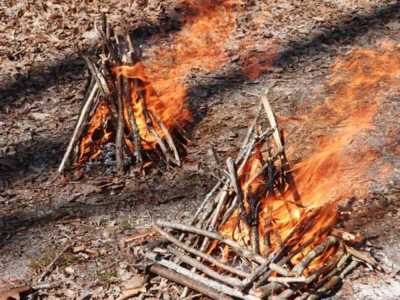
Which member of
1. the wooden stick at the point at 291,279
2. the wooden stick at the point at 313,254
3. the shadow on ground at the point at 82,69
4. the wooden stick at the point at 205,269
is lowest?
the wooden stick at the point at 313,254

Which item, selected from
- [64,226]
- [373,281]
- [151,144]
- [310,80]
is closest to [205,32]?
[310,80]

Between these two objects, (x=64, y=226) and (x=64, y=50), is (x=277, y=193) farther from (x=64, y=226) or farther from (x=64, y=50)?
(x=64, y=50)

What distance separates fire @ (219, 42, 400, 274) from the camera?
4984 mm

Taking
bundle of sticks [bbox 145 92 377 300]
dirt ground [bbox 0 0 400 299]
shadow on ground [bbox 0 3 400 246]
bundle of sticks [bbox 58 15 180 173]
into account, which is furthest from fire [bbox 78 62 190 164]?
bundle of sticks [bbox 145 92 377 300]

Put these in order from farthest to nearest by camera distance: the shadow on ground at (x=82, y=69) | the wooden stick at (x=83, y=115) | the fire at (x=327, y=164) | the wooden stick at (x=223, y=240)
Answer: the wooden stick at (x=83, y=115) < the shadow on ground at (x=82, y=69) < the fire at (x=327, y=164) < the wooden stick at (x=223, y=240)

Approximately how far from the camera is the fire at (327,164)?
498 centimetres

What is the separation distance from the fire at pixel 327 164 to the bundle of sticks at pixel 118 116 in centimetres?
97

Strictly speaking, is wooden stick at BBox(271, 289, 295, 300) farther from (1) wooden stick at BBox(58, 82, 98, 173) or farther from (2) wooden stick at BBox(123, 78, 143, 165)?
(1) wooden stick at BBox(58, 82, 98, 173)

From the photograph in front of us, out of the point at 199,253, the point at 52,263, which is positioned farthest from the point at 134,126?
the point at 199,253

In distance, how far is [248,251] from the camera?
188 inches

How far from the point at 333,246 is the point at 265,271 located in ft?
2.00

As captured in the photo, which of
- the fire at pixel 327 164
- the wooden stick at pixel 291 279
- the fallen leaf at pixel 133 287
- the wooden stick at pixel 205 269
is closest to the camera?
the wooden stick at pixel 291 279

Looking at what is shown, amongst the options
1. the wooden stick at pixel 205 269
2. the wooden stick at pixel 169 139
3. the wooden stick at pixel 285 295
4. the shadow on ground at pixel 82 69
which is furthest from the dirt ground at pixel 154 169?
the wooden stick at pixel 285 295

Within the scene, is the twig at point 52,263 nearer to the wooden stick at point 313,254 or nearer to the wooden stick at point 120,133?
the wooden stick at point 120,133
